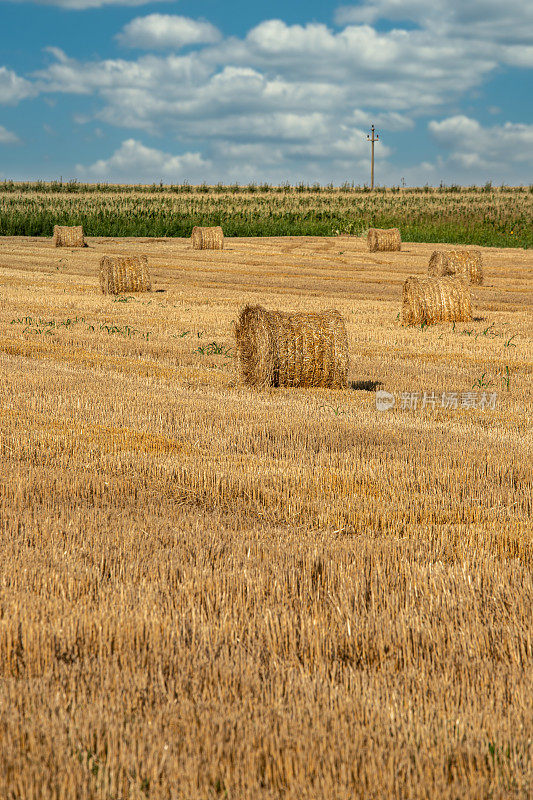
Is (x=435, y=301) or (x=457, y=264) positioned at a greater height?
(x=457, y=264)

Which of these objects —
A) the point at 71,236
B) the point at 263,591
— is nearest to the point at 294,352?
the point at 263,591

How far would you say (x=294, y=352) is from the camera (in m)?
11.0

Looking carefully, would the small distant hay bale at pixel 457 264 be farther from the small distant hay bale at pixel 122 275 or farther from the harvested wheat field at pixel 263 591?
the harvested wheat field at pixel 263 591

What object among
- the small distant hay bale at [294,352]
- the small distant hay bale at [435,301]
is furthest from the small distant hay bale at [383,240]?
the small distant hay bale at [294,352]

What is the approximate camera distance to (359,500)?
5836mm

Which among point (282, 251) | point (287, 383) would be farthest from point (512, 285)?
point (287, 383)

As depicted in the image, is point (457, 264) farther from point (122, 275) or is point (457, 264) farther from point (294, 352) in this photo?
point (294, 352)

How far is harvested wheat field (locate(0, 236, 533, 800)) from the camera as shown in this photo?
9.35ft

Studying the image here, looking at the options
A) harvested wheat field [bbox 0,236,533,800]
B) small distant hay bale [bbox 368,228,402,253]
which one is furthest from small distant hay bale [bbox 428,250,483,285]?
harvested wheat field [bbox 0,236,533,800]

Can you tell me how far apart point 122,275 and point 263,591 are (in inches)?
712

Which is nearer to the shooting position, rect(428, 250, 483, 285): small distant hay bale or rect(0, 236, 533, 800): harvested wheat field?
rect(0, 236, 533, 800): harvested wheat field

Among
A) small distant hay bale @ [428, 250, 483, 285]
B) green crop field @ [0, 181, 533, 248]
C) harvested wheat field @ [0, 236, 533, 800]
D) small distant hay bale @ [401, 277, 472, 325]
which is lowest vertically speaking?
harvested wheat field @ [0, 236, 533, 800]

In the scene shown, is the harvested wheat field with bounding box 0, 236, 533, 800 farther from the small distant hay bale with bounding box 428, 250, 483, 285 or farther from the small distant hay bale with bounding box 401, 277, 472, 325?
the small distant hay bale with bounding box 428, 250, 483, 285

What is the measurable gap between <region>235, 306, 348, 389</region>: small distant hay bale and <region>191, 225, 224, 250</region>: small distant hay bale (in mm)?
24115
